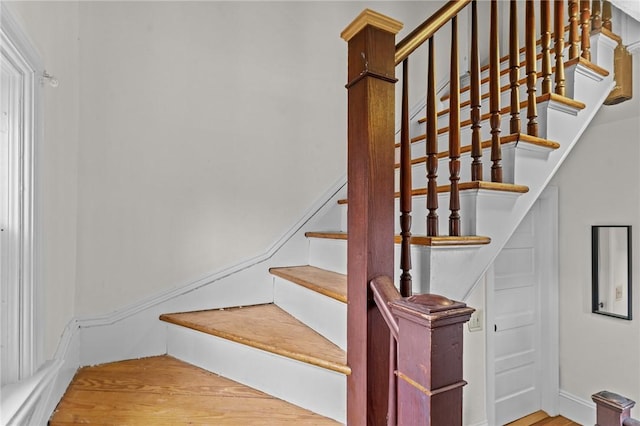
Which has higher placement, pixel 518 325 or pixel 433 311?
pixel 433 311

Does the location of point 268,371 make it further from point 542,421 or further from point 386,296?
point 542,421

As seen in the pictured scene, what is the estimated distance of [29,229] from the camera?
40.9 inches

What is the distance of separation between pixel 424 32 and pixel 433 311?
986mm

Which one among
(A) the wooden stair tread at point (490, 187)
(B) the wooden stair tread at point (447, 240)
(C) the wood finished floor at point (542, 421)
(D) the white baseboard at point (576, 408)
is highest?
(A) the wooden stair tread at point (490, 187)

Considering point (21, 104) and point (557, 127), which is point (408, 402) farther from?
point (557, 127)

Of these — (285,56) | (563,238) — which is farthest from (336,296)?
(563,238)

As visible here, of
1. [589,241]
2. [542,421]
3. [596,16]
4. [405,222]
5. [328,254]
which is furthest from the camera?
[542,421]

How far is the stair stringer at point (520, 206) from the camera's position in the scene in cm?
128

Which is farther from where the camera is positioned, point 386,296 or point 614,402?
point 614,402

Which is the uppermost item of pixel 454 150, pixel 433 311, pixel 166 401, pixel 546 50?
pixel 546 50

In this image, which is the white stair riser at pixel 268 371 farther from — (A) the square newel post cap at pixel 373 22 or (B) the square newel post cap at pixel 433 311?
(A) the square newel post cap at pixel 373 22

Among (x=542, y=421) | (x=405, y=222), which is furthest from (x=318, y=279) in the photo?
(x=542, y=421)

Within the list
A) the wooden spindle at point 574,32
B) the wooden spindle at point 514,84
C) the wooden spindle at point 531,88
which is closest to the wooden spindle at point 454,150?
the wooden spindle at point 514,84

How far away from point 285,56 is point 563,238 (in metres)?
2.79
